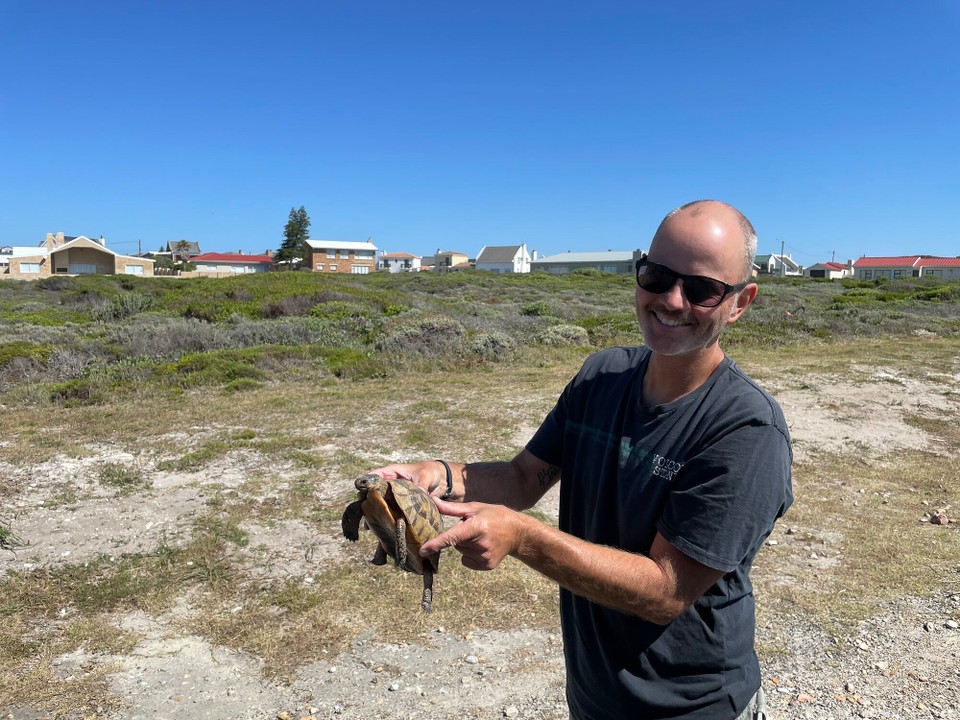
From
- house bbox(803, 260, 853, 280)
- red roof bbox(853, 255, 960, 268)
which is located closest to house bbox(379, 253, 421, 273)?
house bbox(803, 260, 853, 280)

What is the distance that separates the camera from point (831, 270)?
93125 millimetres

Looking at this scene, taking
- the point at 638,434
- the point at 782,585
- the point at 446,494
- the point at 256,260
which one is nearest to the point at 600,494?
the point at 638,434

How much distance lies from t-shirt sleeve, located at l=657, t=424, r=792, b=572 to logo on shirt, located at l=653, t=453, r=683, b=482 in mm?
49

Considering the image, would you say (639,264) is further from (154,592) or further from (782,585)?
(154,592)

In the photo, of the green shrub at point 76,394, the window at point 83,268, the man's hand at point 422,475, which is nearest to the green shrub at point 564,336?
the green shrub at point 76,394

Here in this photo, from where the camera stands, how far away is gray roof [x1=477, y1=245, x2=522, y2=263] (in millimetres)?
98875

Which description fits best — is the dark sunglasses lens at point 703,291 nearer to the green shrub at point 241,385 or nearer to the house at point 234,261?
the green shrub at point 241,385

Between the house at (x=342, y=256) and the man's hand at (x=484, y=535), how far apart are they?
257 ft

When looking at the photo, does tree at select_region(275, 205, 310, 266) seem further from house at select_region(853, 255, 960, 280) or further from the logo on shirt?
the logo on shirt

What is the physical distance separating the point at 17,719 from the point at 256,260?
96.5 m

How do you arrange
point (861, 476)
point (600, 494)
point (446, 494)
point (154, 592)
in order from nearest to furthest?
point (600, 494), point (446, 494), point (154, 592), point (861, 476)

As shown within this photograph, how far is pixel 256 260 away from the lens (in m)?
94.3

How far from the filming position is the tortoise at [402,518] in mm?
1949

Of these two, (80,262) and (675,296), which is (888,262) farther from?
(675,296)
